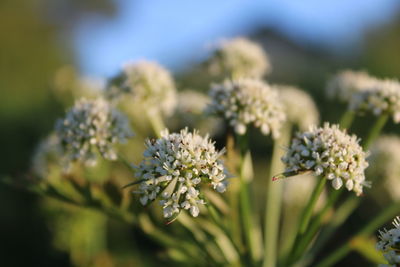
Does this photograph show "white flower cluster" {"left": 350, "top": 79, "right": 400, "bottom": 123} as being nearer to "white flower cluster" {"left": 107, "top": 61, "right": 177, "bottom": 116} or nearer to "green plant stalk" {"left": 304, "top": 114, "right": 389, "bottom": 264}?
"green plant stalk" {"left": 304, "top": 114, "right": 389, "bottom": 264}

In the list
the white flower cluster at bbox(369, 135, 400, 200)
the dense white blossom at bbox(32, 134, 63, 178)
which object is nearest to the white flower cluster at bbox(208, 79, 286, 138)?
the white flower cluster at bbox(369, 135, 400, 200)

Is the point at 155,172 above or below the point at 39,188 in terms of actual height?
below

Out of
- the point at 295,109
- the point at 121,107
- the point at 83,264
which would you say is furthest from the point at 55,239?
the point at 295,109

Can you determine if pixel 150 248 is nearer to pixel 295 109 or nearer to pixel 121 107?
pixel 121 107

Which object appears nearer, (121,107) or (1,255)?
(121,107)

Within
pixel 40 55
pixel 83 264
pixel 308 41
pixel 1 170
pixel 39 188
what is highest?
pixel 40 55

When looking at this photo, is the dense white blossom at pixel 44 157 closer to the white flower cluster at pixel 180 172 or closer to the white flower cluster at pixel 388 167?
the white flower cluster at pixel 180 172

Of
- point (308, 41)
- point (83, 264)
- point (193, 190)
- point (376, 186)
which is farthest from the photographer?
point (308, 41)
